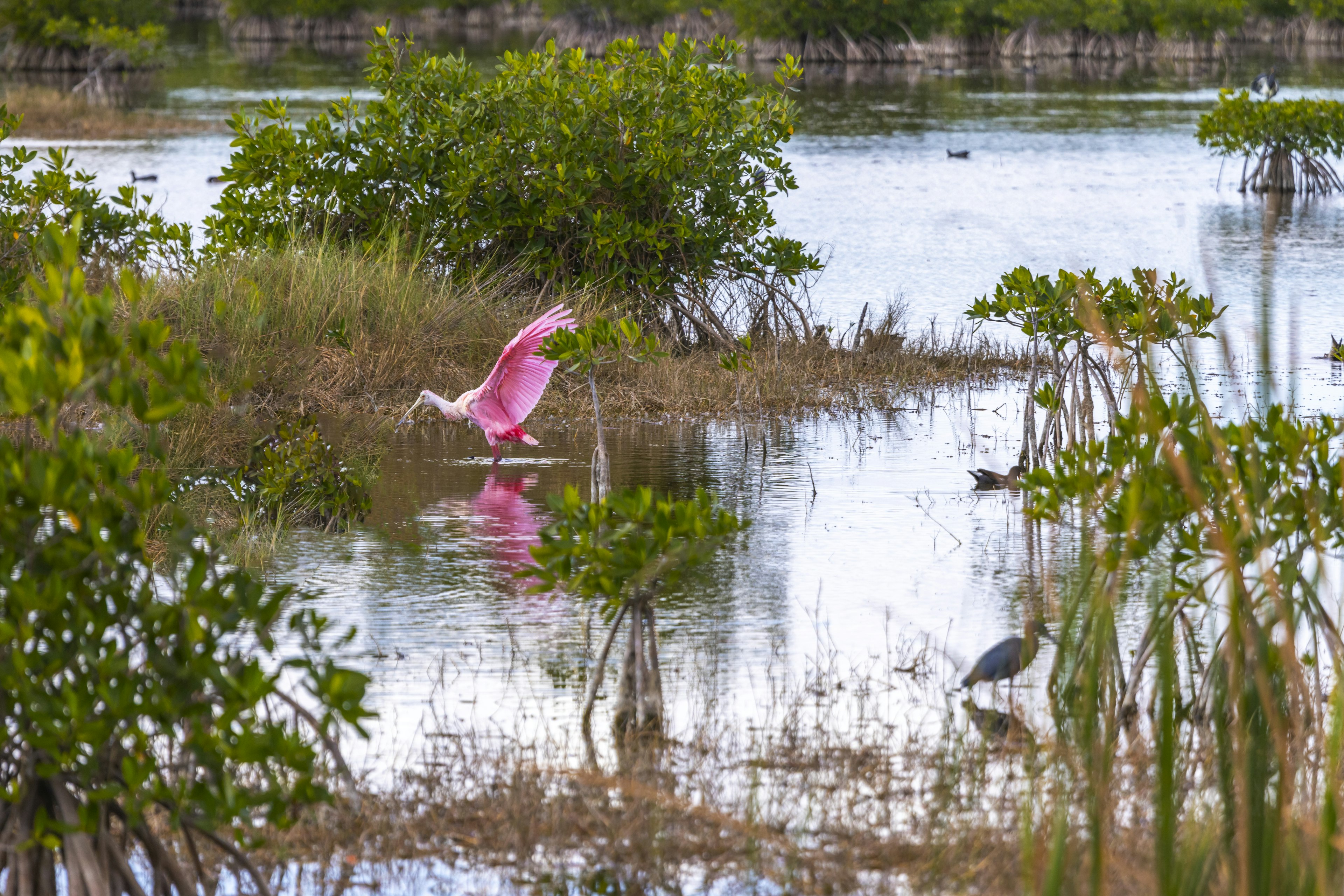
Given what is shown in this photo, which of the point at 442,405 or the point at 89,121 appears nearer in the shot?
the point at 442,405

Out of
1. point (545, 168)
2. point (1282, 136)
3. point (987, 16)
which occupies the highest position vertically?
point (987, 16)

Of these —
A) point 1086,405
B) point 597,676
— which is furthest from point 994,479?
point 597,676

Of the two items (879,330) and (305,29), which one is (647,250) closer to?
(879,330)

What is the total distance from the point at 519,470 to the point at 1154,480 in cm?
416

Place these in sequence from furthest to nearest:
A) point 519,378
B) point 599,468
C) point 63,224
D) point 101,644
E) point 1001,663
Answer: point 63,224, point 519,378, point 599,468, point 1001,663, point 101,644

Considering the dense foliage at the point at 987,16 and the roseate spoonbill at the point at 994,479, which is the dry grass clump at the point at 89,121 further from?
the roseate spoonbill at the point at 994,479

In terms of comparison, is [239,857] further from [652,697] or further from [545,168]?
[545,168]

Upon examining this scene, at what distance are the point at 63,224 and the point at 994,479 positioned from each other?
5204 mm

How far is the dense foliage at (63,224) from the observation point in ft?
26.8

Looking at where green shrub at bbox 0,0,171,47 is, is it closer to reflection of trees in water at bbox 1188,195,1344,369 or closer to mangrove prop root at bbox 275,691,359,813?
reflection of trees in water at bbox 1188,195,1344,369

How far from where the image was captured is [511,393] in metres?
7.00

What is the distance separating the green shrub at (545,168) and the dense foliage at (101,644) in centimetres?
599

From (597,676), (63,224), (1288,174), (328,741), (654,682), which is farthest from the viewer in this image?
(1288,174)

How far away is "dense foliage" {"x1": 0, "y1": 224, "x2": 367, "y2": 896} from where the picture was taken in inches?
105
